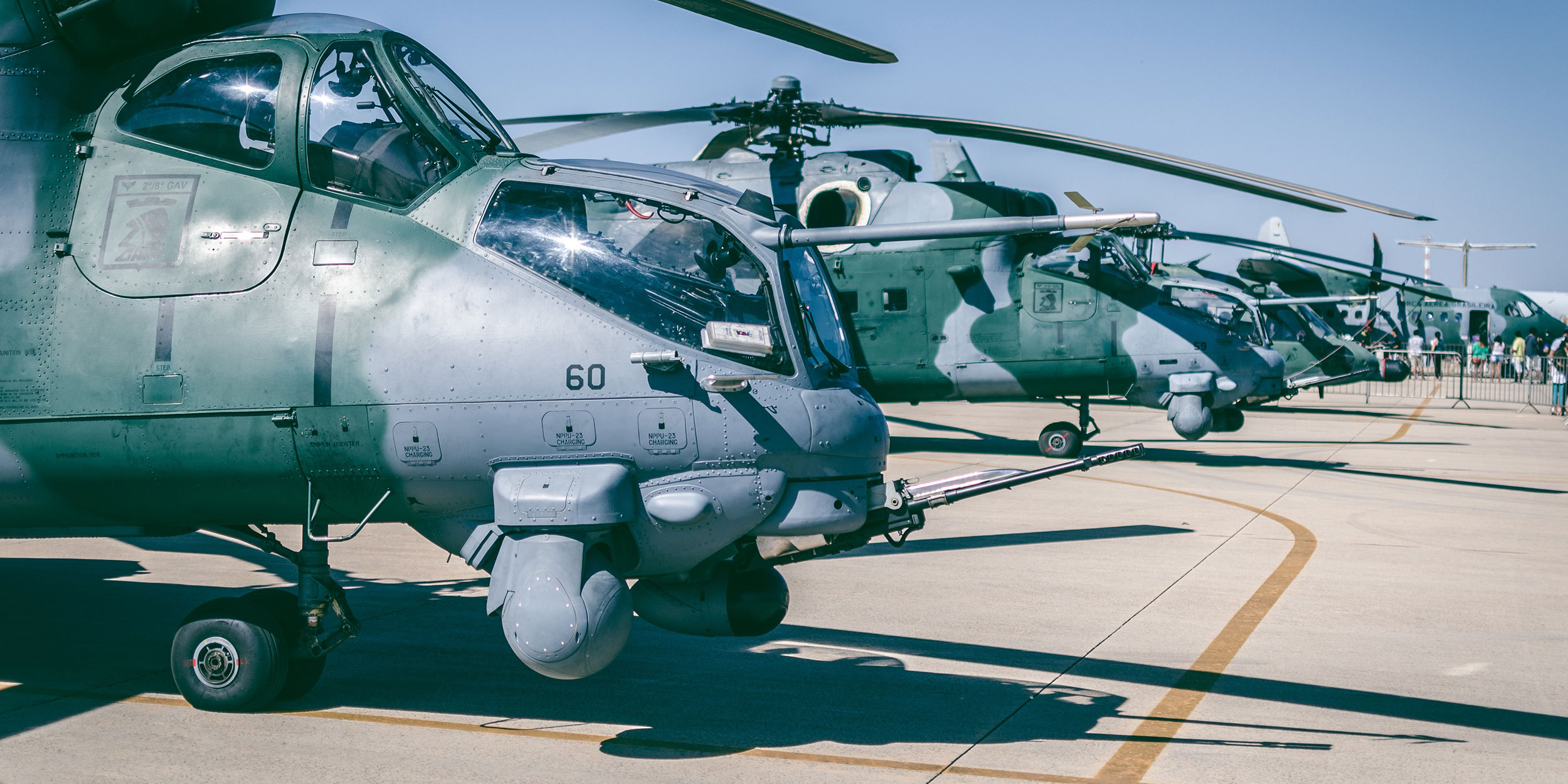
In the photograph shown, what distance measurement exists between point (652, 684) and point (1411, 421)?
24.3m

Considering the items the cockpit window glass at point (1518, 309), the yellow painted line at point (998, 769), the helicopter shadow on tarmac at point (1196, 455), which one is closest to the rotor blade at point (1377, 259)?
the helicopter shadow on tarmac at point (1196, 455)

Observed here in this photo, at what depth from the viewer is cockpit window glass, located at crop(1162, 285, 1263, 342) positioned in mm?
17312

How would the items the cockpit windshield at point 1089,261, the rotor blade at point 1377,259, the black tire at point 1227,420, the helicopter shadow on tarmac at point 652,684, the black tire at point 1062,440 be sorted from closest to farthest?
the helicopter shadow on tarmac at point 652,684, the cockpit windshield at point 1089,261, the black tire at point 1062,440, the black tire at point 1227,420, the rotor blade at point 1377,259

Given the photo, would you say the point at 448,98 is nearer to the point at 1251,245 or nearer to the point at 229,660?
the point at 229,660

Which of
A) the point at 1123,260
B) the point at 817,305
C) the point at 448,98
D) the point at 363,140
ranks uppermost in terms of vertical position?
the point at 448,98

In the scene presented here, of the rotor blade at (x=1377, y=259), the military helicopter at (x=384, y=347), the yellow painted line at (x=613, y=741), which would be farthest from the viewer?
the rotor blade at (x=1377, y=259)

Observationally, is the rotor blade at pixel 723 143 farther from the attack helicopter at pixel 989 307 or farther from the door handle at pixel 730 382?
the door handle at pixel 730 382

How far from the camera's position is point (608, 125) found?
434 inches

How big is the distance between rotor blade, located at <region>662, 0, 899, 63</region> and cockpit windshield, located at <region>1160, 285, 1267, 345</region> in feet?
35.6

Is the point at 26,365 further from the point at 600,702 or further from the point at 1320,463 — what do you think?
the point at 1320,463

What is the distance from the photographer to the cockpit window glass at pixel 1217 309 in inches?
682

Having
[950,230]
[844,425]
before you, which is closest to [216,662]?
[844,425]

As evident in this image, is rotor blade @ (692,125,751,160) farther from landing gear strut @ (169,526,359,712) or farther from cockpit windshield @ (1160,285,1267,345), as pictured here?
landing gear strut @ (169,526,359,712)

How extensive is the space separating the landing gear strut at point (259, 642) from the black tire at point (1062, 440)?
41.9 feet
